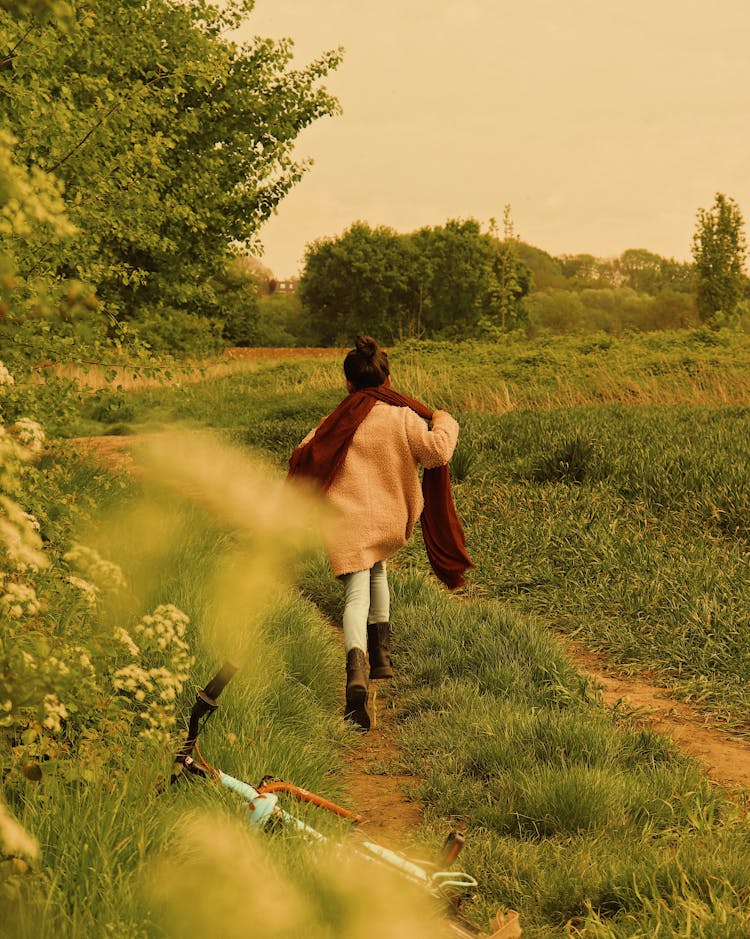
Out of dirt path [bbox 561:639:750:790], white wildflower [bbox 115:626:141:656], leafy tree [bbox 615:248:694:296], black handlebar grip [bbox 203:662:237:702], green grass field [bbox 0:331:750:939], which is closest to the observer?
green grass field [bbox 0:331:750:939]

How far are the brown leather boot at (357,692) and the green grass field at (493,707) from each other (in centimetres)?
15

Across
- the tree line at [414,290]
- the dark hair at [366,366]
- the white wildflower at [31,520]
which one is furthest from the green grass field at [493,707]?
the tree line at [414,290]

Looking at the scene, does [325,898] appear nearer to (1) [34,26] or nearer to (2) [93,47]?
(1) [34,26]

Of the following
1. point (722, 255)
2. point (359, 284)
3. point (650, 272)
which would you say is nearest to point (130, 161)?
point (722, 255)

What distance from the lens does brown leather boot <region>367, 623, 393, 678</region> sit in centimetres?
505

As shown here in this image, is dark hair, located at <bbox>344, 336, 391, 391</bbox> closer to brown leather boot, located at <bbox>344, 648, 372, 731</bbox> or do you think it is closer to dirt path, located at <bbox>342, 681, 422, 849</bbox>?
brown leather boot, located at <bbox>344, 648, 372, 731</bbox>

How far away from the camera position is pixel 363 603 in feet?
16.2

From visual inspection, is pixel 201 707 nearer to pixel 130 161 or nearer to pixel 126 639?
pixel 126 639

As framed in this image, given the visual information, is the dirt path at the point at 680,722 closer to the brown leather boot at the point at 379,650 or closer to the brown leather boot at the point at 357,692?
the brown leather boot at the point at 379,650

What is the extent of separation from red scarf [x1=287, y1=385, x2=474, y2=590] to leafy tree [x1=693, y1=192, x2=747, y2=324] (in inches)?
1382

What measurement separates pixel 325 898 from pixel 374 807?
2.51 metres

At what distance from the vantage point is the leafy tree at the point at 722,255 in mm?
37500

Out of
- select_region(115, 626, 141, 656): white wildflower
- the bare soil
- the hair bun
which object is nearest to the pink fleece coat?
the hair bun

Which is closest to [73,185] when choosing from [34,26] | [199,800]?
[34,26]
